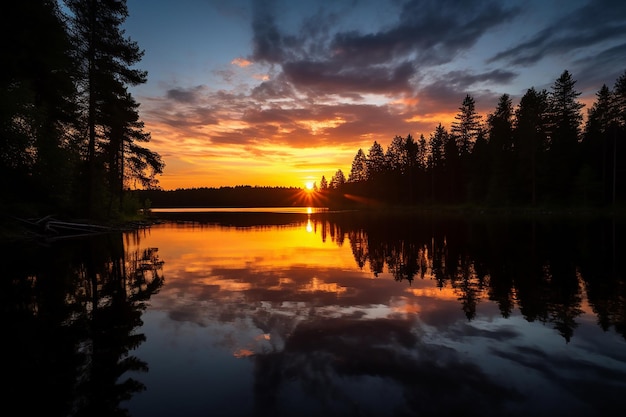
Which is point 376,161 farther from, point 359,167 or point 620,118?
point 620,118

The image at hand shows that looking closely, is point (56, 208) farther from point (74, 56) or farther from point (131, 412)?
point (131, 412)

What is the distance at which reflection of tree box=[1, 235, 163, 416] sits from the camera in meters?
4.79

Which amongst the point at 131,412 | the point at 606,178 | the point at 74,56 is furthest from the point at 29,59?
the point at 606,178

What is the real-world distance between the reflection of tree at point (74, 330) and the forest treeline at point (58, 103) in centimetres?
937

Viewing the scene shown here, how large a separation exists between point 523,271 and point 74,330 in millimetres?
14253

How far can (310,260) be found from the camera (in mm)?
17062

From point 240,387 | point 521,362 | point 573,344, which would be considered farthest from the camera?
point 573,344

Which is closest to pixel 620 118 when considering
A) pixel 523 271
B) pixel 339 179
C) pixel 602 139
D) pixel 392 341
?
pixel 602 139

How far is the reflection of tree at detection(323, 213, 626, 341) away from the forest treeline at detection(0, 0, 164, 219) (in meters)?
20.1

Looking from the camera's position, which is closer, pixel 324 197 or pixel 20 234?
pixel 20 234

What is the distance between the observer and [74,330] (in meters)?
7.15

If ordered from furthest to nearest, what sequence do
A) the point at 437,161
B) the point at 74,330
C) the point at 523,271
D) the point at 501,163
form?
the point at 437,161
the point at 501,163
the point at 523,271
the point at 74,330

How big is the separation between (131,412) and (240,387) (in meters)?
1.41

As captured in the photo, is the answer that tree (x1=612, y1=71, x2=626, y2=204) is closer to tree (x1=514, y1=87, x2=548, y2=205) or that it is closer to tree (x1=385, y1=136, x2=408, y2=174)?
tree (x1=514, y1=87, x2=548, y2=205)
